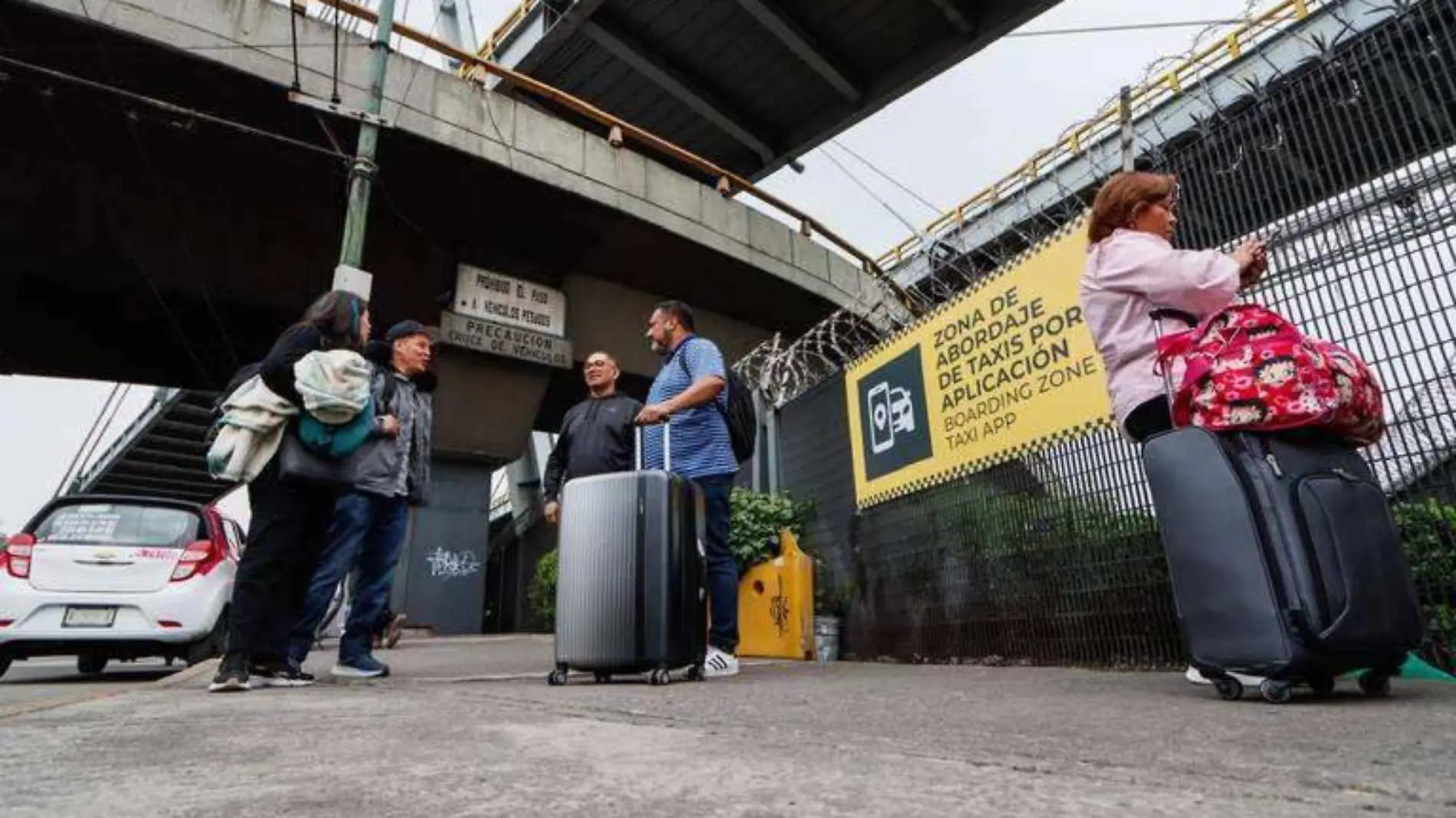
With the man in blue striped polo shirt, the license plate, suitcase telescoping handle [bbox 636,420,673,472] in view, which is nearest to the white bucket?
the man in blue striped polo shirt

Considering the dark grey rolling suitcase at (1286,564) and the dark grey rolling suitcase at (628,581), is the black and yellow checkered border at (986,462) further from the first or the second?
the dark grey rolling suitcase at (628,581)

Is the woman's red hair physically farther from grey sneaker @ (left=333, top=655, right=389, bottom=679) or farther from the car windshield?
the car windshield

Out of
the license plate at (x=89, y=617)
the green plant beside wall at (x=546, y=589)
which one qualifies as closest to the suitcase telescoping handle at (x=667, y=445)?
the license plate at (x=89, y=617)

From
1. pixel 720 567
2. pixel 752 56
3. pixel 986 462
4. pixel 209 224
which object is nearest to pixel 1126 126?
pixel 986 462

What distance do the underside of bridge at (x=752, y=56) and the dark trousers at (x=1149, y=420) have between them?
16.4 meters

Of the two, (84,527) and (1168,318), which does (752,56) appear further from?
(1168,318)

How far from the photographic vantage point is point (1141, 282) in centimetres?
244

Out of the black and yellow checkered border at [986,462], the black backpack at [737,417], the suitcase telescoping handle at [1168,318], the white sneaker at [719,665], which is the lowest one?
the white sneaker at [719,665]

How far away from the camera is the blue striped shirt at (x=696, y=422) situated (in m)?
3.75

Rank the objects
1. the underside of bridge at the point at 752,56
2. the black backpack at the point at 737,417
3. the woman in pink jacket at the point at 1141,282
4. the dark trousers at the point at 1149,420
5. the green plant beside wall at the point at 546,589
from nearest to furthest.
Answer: the woman in pink jacket at the point at 1141,282 → the dark trousers at the point at 1149,420 → the black backpack at the point at 737,417 → the green plant beside wall at the point at 546,589 → the underside of bridge at the point at 752,56

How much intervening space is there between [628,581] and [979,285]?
8.61 feet

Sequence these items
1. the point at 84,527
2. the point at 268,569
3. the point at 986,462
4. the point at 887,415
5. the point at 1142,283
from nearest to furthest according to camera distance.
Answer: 1. the point at 1142,283
2. the point at 268,569
3. the point at 986,462
4. the point at 887,415
5. the point at 84,527

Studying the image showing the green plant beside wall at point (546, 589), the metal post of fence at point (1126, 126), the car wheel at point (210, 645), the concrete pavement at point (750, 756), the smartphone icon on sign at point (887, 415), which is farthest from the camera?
the green plant beside wall at point (546, 589)

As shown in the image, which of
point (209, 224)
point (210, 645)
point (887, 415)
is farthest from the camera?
point (209, 224)
